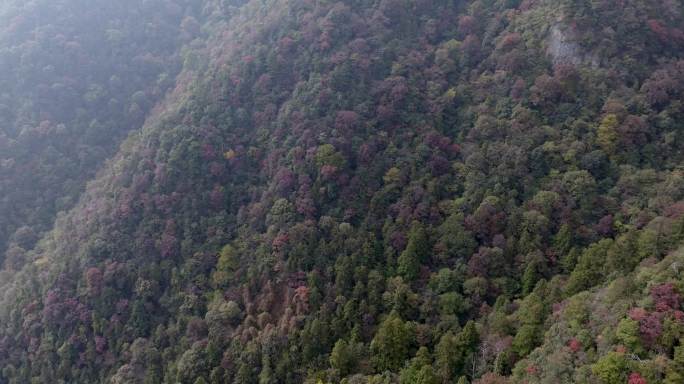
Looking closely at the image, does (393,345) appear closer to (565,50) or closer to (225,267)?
(225,267)

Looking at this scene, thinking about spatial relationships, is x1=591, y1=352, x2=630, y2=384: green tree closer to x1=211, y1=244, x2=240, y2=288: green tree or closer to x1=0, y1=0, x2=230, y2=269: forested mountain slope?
x1=211, y1=244, x2=240, y2=288: green tree

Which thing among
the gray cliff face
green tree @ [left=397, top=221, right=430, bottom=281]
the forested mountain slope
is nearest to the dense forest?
green tree @ [left=397, top=221, right=430, bottom=281]

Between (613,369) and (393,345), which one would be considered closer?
(613,369)

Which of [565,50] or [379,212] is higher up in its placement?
[565,50]

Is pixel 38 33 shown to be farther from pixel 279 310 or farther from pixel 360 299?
pixel 360 299

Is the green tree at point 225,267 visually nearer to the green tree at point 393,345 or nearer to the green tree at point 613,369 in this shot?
the green tree at point 393,345

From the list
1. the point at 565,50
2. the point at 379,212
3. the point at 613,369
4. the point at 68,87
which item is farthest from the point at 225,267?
the point at 68,87
